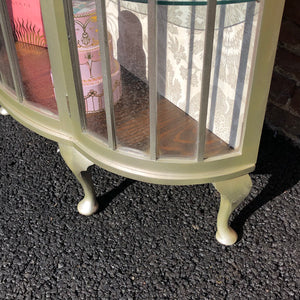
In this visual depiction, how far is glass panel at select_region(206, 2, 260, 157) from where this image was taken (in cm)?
93

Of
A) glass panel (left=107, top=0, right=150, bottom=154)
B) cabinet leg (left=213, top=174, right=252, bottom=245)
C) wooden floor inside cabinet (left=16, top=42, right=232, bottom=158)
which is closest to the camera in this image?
glass panel (left=107, top=0, right=150, bottom=154)

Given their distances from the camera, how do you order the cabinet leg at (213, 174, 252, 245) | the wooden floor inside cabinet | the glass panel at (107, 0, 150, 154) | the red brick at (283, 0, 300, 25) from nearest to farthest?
the glass panel at (107, 0, 150, 154)
the wooden floor inside cabinet
the cabinet leg at (213, 174, 252, 245)
the red brick at (283, 0, 300, 25)

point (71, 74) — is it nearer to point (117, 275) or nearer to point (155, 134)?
point (155, 134)

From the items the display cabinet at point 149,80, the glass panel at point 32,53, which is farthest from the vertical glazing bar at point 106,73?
the glass panel at point 32,53

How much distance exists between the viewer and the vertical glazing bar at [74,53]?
3.24ft

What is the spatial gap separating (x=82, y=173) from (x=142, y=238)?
29 cm

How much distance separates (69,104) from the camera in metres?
1.15

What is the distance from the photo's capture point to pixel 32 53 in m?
1.21

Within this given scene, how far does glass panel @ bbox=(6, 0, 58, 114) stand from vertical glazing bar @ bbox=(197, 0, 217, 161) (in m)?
0.45

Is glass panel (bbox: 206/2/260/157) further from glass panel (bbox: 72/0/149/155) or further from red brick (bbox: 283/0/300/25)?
red brick (bbox: 283/0/300/25)

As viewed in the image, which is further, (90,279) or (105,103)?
(90,279)

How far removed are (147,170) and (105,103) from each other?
0.70 feet

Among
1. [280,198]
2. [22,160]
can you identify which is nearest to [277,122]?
[280,198]

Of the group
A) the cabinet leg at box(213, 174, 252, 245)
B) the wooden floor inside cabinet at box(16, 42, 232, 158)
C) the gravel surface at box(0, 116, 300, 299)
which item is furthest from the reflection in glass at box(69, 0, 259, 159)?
the gravel surface at box(0, 116, 300, 299)
